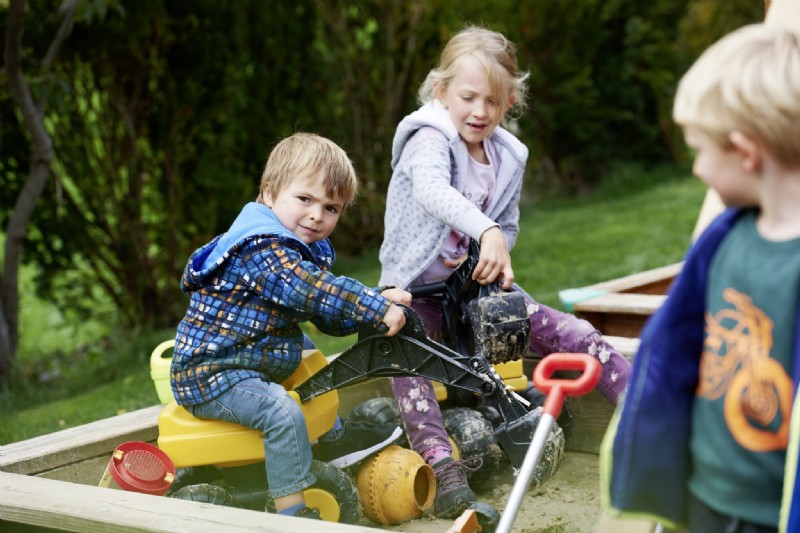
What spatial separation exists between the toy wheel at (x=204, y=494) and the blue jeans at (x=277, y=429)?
16 centimetres

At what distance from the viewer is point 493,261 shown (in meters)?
2.56

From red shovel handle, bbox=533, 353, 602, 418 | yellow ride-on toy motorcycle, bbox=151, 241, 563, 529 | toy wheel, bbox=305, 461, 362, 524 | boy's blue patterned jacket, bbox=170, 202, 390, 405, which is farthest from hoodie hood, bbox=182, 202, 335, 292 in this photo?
red shovel handle, bbox=533, 353, 602, 418

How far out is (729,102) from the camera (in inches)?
54.4

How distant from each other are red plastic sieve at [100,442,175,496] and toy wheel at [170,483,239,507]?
51 mm

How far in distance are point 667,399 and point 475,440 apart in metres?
1.42

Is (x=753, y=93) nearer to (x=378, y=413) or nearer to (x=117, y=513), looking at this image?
(x=117, y=513)

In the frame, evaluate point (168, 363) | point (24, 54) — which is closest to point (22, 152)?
point (24, 54)

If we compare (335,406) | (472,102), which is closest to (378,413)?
(335,406)

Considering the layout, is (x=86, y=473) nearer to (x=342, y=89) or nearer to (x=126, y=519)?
(x=126, y=519)

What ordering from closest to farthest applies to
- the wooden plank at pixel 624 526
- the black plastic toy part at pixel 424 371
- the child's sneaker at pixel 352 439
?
the wooden plank at pixel 624 526 → the black plastic toy part at pixel 424 371 → the child's sneaker at pixel 352 439

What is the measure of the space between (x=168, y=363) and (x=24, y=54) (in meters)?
2.76

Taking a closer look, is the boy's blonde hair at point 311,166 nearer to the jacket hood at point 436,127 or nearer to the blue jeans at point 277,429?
the jacket hood at point 436,127

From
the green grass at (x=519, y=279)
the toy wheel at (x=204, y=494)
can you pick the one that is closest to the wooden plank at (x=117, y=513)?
the toy wheel at (x=204, y=494)

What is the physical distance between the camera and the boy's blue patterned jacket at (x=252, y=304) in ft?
8.11
